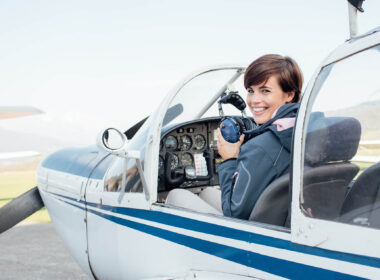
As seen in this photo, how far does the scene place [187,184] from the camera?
9.78ft

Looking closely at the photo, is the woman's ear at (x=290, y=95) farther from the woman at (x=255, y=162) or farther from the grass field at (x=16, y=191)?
the grass field at (x=16, y=191)

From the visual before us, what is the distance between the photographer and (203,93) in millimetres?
2662

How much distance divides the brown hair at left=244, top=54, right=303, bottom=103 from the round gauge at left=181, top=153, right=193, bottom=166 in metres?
1.20

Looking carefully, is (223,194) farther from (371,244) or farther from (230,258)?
(371,244)

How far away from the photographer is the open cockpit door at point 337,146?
4.00ft

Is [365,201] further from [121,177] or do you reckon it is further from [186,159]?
[186,159]

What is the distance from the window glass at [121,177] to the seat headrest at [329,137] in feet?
3.55

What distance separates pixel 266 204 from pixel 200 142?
1.75 metres

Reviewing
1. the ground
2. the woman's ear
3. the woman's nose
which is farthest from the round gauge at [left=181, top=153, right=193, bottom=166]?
the ground

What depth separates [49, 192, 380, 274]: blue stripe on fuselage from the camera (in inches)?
43.9

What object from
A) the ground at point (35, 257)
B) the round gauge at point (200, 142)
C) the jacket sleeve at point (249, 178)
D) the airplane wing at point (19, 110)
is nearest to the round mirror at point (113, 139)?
the jacket sleeve at point (249, 178)

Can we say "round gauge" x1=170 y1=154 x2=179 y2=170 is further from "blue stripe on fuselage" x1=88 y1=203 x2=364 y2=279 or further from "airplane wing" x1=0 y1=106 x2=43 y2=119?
"airplane wing" x1=0 y1=106 x2=43 y2=119

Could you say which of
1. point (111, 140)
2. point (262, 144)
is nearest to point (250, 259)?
point (262, 144)

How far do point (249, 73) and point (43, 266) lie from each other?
3.29 m
